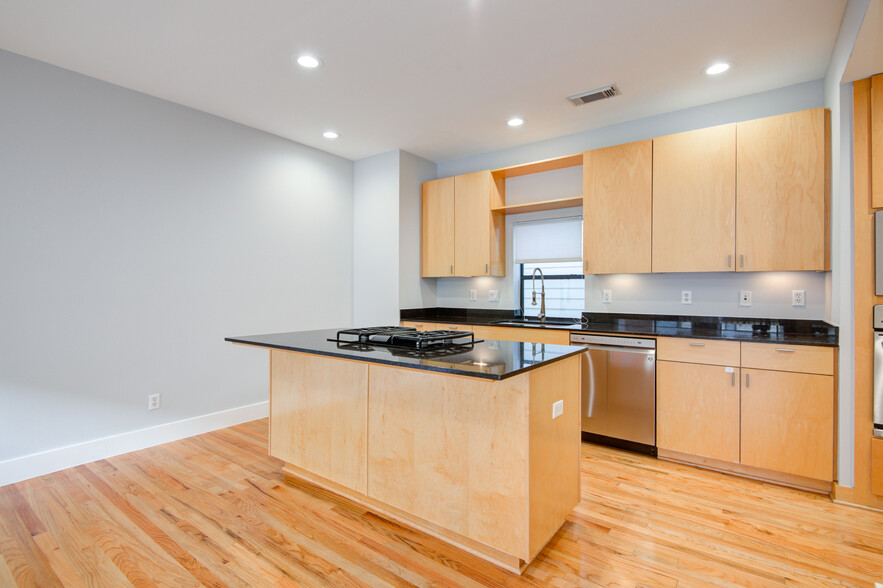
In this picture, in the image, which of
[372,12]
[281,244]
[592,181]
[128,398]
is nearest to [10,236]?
[128,398]

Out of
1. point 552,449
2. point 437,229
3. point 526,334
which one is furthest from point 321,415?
point 437,229

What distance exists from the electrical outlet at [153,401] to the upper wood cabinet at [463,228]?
277 centimetres

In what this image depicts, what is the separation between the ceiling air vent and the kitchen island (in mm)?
2110

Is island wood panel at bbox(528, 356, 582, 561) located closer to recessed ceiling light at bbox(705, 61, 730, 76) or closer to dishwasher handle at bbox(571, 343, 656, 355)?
dishwasher handle at bbox(571, 343, 656, 355)

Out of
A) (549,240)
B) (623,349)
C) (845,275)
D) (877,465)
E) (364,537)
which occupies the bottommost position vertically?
(364,537)

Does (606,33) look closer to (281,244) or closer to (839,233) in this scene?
(839,233)

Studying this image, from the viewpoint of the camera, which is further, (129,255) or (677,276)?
(677,276)

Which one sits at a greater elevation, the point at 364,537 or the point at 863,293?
the point at 863,293

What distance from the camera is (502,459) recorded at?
6.05 feet

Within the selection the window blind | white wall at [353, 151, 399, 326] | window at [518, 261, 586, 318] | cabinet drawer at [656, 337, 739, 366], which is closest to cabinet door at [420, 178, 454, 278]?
white wall at [353, 151, 399, 326]

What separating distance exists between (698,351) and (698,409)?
0.40 metres

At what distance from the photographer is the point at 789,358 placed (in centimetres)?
270

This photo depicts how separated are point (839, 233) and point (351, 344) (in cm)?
295

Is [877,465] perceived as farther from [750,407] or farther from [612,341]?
[612,341]
